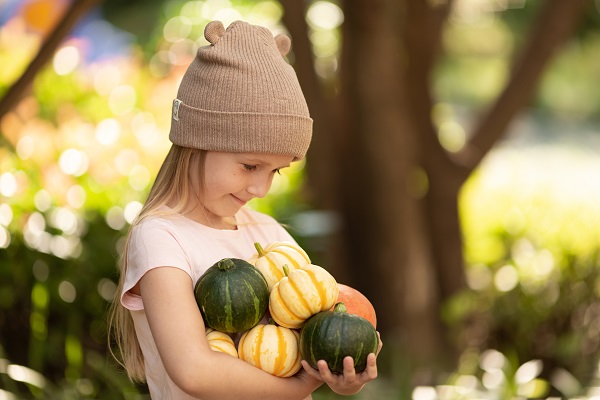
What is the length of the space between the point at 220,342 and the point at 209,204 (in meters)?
0.37

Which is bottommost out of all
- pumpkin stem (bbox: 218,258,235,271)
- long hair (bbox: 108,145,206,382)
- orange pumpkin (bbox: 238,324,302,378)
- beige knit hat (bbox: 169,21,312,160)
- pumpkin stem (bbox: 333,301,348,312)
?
orange pumpkin (bbox: 238,324,302,378)

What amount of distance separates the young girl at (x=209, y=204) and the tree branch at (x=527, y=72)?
3804 millimetres

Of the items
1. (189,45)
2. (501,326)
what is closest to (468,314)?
(501,326)

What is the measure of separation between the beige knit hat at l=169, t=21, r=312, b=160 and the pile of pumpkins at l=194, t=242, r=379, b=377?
293mm

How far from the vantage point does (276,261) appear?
2238 mm

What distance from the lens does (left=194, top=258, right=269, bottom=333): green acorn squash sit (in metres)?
2.08

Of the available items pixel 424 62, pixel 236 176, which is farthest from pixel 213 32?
pixel 424 62

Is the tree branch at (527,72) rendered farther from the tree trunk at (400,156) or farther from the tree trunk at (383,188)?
the tree trunk at (383,188)

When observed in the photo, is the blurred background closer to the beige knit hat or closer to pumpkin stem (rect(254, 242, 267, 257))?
pumpkin stem (rect(254, 242, 267, 257))

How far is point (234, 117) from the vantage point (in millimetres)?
2201

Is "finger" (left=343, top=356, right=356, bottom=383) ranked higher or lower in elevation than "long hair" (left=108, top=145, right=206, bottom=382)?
lower

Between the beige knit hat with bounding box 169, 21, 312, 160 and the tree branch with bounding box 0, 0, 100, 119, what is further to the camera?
the tree branch with bounding box 0, 0, 100, 119

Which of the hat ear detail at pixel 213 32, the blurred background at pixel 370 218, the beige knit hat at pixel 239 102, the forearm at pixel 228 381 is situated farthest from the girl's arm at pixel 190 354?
the blurred background at pixel 370 218

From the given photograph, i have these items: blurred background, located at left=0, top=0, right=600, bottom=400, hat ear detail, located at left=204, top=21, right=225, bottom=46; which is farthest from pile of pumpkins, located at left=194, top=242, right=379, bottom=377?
blurred background, located at left=0, top=0, right=600, bottom=400
